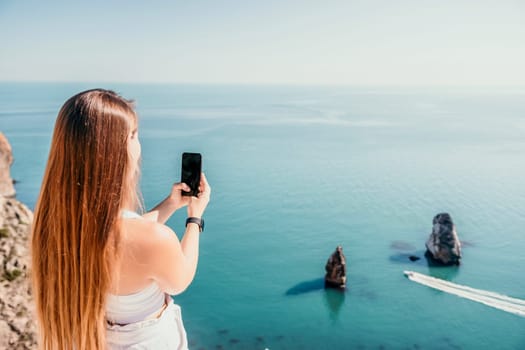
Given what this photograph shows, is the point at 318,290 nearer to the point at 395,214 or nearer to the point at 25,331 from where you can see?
the point at 395,214

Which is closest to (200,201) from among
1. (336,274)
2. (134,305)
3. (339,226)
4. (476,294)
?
(134,305)

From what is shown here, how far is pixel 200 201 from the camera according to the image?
3.11 meters

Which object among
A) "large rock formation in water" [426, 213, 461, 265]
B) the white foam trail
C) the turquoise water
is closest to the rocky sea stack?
the turquoise water

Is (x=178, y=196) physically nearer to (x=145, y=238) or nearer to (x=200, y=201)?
(x=200, y=201)

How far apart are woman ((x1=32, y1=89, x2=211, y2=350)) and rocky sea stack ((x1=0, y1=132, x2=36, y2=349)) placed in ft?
32.8

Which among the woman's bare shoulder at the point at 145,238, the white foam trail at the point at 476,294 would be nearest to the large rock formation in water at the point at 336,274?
the white foam trail at the point at 476,294

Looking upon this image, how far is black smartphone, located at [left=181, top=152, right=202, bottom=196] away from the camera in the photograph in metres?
3.21

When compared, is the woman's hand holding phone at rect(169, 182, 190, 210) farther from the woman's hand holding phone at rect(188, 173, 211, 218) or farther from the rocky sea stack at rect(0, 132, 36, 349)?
the rocky sea stack at rect(0, 132, 36, 349)

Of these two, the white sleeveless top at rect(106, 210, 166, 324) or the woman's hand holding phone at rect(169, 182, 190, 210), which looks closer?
the white sleeveless top at rect(106, 210, 166, 324)

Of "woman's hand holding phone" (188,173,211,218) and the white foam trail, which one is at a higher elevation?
"woman's hand holding phone" (188,173,211,218)

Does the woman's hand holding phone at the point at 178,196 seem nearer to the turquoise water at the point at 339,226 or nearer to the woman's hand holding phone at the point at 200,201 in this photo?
the woman's hand holding phone at the point at 200,201

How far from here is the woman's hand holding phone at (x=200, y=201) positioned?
299 centimetres

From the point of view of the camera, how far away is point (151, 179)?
6738 centimetres

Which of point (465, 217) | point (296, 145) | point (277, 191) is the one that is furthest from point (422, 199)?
point (296, 145)
